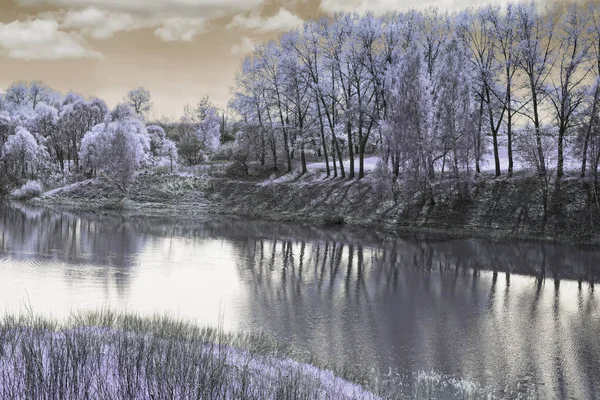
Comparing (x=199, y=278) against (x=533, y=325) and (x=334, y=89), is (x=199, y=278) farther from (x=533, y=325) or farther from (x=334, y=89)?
(x=334, y=89)

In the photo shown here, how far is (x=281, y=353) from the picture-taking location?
10.8 m

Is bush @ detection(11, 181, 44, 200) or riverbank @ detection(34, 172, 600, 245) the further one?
bush @ detection(11, 181, 44, 200)

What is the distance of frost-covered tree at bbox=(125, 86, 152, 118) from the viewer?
10506 centimetres

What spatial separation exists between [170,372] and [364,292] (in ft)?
39.6

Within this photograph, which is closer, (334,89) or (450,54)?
(450,54)

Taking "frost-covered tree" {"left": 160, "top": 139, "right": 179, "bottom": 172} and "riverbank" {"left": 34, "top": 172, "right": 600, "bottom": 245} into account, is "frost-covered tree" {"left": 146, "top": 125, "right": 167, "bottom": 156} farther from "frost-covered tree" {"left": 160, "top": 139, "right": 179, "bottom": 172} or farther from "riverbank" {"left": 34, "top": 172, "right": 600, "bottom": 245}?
"riverbank" {"left": 34, "top": 172, "right": 600, "bottom": 245}

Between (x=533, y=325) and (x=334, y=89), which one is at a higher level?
(x=334, y=89)

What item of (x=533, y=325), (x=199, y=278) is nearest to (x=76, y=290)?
(x=199, y=278)

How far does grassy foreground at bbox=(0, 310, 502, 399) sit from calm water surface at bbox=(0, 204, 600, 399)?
1.37 m

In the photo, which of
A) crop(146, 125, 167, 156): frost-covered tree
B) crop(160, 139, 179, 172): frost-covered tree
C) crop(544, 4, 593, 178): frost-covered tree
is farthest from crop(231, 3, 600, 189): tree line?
crop(146, 125, 167, 156): frost-covered tree

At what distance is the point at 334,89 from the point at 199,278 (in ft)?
107

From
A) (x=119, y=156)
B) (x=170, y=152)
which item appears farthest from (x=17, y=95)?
(x=119, y=156)

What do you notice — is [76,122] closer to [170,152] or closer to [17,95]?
[170,152]

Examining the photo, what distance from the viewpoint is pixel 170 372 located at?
717cm
